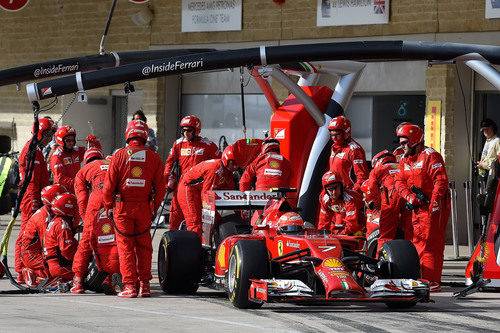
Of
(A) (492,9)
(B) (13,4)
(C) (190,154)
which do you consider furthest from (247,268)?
(B) (13,4)

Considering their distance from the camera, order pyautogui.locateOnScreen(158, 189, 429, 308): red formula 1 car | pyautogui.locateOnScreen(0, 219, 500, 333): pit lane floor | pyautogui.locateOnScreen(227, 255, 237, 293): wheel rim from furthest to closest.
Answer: pyautogui.locateOnScreen(227, 255, 237, 293): wheel rim, pyautogui.locateOnScreen(158, 189, 429, 308): red formula 1 car, pyautogui.locateOnScreen(0, 219, 500, 333): pit lane floor

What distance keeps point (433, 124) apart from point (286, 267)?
322 inches

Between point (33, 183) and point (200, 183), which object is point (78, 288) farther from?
point (200, 183)

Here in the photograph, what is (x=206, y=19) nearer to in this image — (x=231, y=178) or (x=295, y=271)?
(x=231, y=178)

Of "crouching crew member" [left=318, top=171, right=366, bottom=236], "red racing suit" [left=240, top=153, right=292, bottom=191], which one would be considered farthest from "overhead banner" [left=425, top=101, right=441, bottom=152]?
"crouching crew member" [left=318, top=171, right=366, bottom=236]

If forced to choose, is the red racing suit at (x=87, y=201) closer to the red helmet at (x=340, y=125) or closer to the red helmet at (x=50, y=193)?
the red helmet at (x=50, y=193)

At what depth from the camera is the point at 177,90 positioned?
903 inches

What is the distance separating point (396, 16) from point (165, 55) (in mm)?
4919

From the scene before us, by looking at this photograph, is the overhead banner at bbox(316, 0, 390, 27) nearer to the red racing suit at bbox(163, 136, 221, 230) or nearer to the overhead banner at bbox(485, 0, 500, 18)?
the overhead banner at bbox(485, 0, 500, 18)

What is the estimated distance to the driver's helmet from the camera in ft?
37.9

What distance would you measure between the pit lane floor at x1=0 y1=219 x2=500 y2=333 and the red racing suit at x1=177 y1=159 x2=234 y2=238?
228 cm

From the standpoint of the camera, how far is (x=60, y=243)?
12797 mm

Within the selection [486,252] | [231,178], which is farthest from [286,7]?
[486,252]

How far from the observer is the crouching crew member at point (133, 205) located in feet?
39.4
